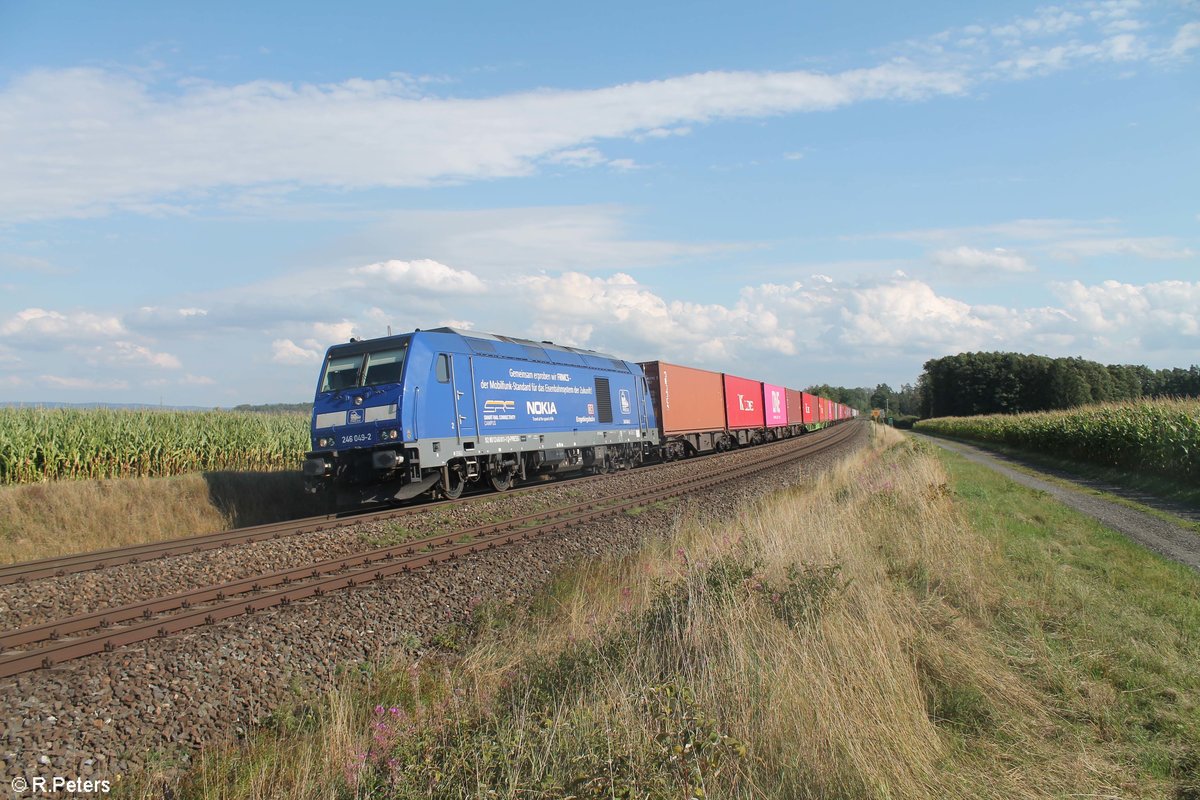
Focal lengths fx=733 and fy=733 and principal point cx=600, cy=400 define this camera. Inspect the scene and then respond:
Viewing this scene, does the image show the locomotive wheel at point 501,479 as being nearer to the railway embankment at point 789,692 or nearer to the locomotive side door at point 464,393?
the locomotive side door at point 464,393

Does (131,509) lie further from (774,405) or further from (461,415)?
(774,405)

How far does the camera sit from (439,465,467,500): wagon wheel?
15961 millimetres

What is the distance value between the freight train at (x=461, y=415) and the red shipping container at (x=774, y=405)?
18949 millimetres

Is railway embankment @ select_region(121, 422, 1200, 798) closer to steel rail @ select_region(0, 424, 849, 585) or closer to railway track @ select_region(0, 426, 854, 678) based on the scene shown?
railway track @ select_region(0, 426, 854, 678)

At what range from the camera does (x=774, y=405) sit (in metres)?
47.0

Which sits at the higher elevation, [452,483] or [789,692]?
[452,483]

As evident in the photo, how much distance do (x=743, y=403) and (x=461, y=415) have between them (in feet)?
81.6

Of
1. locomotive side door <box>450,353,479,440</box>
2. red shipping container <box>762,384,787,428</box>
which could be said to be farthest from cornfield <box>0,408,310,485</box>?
red shipping container <box>762,384,787,428</box>

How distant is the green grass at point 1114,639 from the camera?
4.51 m

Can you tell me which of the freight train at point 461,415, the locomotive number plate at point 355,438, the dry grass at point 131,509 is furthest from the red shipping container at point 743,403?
the locomotive number plate at point 355,438

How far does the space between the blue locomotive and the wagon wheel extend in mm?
29

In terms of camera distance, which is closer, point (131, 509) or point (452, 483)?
point (131, 509)

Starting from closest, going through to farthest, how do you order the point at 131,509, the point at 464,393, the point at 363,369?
the point at 131,509 → the point at 363,369 → the point at 464,393

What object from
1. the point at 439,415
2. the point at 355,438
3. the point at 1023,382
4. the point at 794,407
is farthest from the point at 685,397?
the point at 1023,382
